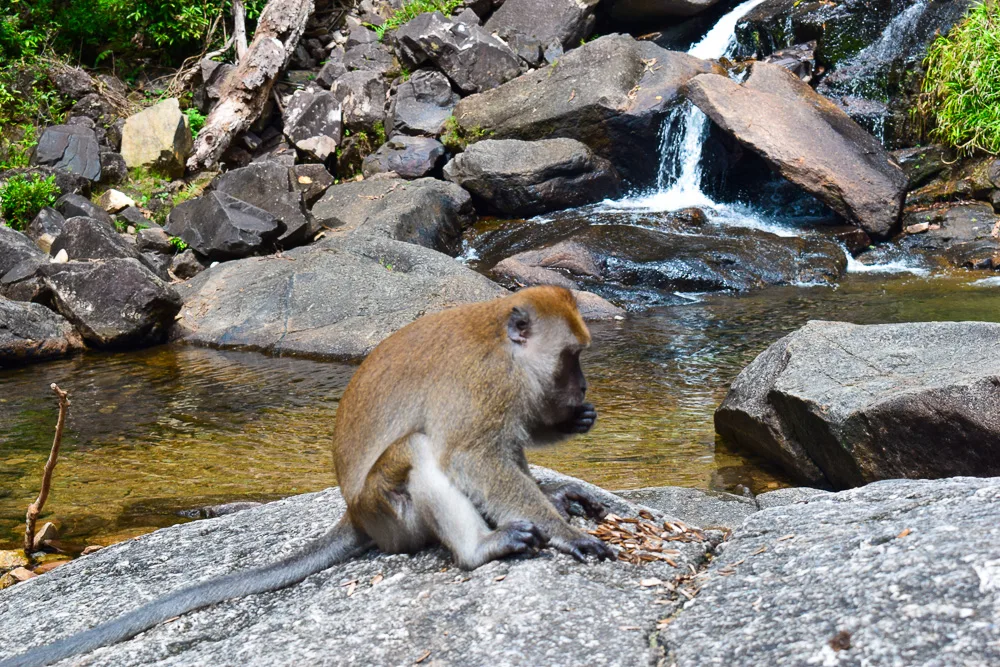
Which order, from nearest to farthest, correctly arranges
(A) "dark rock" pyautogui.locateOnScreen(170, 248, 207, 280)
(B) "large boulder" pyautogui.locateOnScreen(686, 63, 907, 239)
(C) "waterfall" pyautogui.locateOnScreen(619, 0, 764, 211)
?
(A) "dark rock" pyautogui.locateOnScreen(170, 248, 207, 280) → (B) "large boulder" pyautogui.locateOnScreen(686, 63, 907, 239) → (C) "waterfall" pyautogui.locateOnScreen(619, 0, 764, 211)

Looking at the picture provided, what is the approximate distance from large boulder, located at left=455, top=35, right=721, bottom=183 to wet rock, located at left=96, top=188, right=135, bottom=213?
17.7ft

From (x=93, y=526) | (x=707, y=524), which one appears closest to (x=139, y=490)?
(x=93, y=526)

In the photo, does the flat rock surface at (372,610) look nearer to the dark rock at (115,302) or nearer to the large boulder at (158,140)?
the dark rock at (115,302)

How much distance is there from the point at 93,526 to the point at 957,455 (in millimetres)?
5109

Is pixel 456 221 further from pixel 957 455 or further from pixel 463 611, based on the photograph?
pixel 463 611

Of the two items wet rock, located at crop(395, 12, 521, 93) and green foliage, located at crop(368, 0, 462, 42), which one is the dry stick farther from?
green foliage, located at crop(368, 0, 462, 42)

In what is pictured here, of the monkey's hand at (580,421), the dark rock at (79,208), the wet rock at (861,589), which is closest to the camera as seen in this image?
the wet rock at (861,589)

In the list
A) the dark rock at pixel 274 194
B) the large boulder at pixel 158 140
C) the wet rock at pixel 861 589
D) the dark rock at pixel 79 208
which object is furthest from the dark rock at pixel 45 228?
the wet rock at pixel 861 589

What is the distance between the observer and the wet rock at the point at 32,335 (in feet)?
32.7

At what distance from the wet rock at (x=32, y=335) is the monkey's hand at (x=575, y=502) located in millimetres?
8322

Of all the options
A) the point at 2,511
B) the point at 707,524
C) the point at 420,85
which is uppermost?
the point at 420,85

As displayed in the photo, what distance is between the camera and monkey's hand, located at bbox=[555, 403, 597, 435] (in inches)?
133

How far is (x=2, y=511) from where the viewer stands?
6.16 m

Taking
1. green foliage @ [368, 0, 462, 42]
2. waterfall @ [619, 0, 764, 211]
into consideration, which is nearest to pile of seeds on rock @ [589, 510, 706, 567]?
waterfall @ [619, 0, 764, 211]
